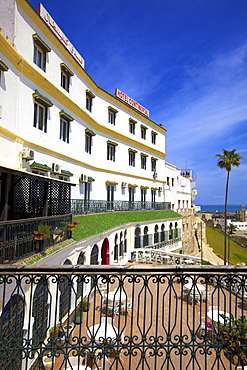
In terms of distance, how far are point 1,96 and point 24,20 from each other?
4.85 metres

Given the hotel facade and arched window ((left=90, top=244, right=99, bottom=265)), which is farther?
arched window ((left=90, top=244, right=99, bottom=265))

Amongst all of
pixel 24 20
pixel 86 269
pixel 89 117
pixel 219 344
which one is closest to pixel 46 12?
pixel 24 20

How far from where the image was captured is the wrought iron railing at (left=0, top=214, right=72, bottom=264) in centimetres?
533

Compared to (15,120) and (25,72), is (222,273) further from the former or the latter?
(25,72)

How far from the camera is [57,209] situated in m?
9.58

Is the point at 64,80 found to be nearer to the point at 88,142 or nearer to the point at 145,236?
the point at 88,142

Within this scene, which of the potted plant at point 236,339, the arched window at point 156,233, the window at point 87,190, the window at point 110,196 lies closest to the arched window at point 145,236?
the arched window at point 156,233

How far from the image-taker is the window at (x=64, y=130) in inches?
628

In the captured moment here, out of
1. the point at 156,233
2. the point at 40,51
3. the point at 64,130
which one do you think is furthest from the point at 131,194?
the point at 40,51

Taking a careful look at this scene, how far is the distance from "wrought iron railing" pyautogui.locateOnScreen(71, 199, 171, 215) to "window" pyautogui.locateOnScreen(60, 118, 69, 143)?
14.9 ft

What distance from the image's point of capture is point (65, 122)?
16406mm

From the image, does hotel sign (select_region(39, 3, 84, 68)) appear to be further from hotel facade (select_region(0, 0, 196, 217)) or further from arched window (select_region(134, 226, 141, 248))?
arched window (select_region(134, 226, 141, 248))

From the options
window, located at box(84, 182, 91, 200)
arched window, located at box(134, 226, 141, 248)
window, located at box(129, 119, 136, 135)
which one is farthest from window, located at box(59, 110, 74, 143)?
window, located at box(129, 119, 136, 135)

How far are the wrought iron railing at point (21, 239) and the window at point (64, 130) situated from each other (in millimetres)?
9444
